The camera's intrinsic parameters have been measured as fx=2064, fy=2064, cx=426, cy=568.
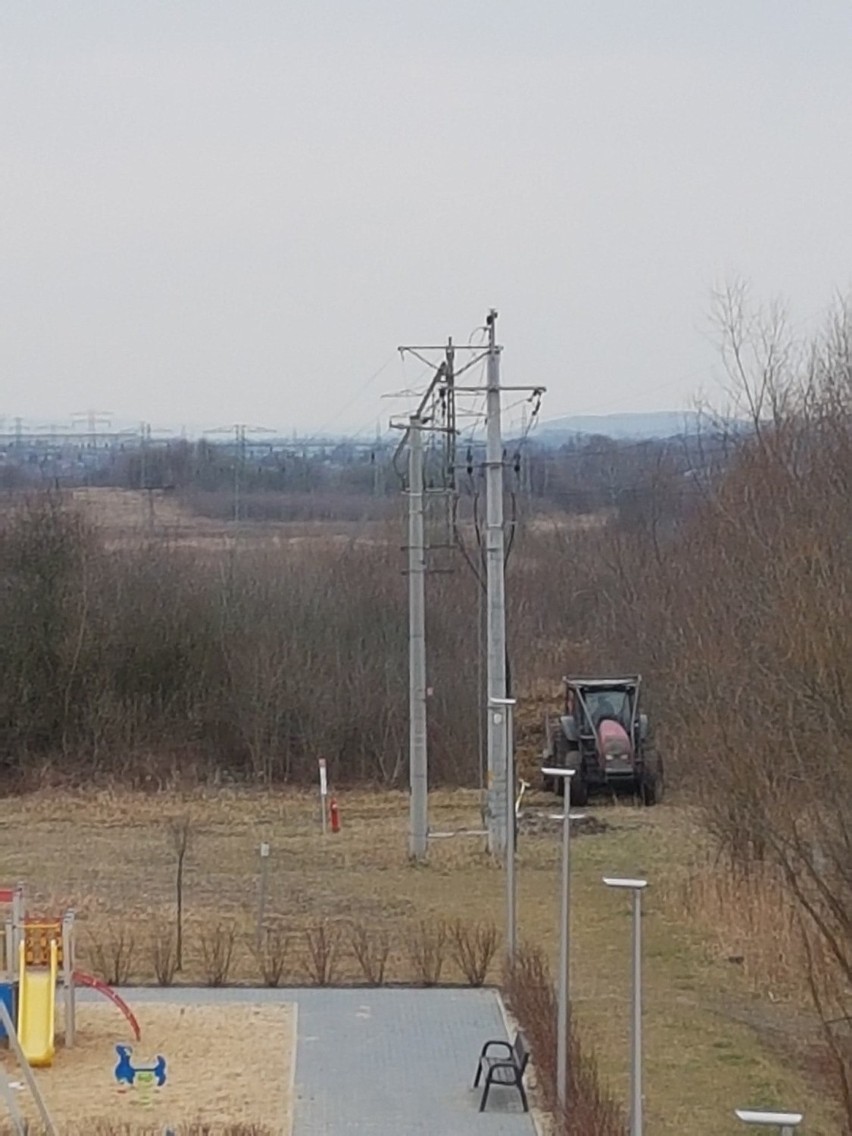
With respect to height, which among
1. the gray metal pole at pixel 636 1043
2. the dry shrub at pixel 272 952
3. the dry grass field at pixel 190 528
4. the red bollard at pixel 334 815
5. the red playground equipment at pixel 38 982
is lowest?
the red bollard at pixel 334 815

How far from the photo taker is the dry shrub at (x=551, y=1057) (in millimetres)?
10742

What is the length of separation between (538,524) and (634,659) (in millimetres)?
11086

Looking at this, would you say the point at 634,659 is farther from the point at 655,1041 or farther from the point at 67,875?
the point at 655,1041

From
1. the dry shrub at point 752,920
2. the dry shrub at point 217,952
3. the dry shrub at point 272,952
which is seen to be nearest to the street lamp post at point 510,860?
the dry shrub at point 272,952

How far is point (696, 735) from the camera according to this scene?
60.1 feet

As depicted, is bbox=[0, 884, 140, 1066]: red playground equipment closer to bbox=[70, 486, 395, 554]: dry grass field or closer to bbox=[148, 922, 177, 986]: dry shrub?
bbox=[148, 922, 177, 986]: dry shrub

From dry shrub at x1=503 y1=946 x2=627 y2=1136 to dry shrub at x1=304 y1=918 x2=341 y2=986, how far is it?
1497 millimetres

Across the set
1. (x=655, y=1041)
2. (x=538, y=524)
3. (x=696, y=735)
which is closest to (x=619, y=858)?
(x=696, y=735)

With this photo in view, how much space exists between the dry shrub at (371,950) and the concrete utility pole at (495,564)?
2786 millimetres

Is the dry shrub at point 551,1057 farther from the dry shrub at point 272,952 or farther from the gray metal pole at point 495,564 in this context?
the gray metal pole at point 495,564

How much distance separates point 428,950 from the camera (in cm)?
1680

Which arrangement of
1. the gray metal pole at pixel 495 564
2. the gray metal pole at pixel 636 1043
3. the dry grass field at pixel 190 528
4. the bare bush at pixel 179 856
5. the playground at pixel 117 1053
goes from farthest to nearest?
the dry grass field at pixel 190 528 < the gray metal pole at pixel 495 564 < the bare bush at pixel 179 856 < the playground at pixel 117 1053 < the gray metal pole at pixel 636 1043

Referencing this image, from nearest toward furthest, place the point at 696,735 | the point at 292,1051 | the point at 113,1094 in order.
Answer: the point at 113,1094, the point at 292,1051, the point at 696,735

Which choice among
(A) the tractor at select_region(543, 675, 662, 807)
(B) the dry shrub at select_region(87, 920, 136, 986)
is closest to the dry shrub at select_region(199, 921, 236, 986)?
(B) the dry shrub at select_region(87, 920, 136, 986)
